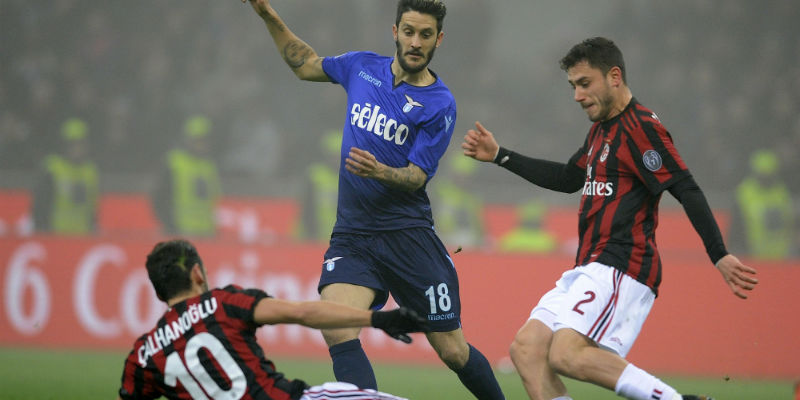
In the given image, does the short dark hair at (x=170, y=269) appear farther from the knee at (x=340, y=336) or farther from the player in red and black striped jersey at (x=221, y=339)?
the knee at (x=340, y=336)

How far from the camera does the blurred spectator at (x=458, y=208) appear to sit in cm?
1425

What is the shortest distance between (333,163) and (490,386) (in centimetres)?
990

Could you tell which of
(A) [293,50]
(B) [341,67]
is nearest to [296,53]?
(A) [293,50]

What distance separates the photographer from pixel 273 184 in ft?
48.1

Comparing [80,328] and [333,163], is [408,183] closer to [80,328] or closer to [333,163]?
[80,328]

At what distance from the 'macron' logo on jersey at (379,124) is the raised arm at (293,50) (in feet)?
1.64

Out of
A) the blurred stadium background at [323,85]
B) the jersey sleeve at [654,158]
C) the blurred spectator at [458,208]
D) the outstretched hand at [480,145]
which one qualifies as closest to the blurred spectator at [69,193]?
the blurred stadium background at [323,85]

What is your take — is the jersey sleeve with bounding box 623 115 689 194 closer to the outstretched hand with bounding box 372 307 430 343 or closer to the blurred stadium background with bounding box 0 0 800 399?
the outstretched hand with bounding box 372 307 430 343

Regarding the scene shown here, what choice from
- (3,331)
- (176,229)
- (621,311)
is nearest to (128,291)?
(3,331)

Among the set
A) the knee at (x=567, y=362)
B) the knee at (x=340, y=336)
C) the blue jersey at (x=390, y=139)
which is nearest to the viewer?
the knee at (x=567, y=362)

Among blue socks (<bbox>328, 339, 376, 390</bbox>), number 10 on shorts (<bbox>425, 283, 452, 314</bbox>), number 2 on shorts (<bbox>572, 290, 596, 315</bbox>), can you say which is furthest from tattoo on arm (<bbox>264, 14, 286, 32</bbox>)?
number 2 on shorts (<bbox>572, 290, 596, 315</bbox>)

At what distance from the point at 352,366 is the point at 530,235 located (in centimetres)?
918

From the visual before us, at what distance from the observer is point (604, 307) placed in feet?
16.1

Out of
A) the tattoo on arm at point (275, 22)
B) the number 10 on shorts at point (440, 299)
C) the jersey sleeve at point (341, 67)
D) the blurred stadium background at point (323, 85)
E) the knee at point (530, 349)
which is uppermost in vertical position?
the blurred stadium background at point (323, 85)
